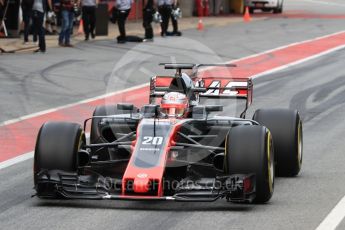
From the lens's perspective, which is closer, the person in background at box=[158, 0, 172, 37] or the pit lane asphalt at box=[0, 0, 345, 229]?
the pit lane asphalt at box=[0, 0, 345, 229]

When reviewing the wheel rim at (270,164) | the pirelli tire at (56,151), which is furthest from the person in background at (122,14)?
the wheel rim at (270,164)

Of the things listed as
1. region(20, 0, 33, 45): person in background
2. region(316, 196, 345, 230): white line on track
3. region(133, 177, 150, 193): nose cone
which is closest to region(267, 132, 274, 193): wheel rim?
region(316, 196, 345, 230): white line on track

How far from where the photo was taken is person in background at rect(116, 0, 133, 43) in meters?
31.6

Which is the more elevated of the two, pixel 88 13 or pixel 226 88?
pixel 226 88

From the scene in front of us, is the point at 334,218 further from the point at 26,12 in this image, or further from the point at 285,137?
the point at 26,12

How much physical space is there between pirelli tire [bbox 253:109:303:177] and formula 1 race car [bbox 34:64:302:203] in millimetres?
11

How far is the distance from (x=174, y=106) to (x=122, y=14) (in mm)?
20701

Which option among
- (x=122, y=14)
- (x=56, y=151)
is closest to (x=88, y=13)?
(x=122, y=14)

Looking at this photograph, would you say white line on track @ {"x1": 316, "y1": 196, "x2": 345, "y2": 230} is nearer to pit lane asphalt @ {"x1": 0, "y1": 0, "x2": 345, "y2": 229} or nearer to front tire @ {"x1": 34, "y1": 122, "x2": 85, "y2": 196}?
pit lane asphalt @ {"x1": 0, "y1": 0, "x2": 345, "y2": 229}

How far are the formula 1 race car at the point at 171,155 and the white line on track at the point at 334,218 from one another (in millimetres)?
658

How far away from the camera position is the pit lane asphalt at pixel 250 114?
31.9ft

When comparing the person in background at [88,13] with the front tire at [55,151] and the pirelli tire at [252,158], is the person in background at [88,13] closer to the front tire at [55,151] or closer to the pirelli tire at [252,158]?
the front tire at [55,151]

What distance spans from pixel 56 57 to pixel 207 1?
21.7 meters

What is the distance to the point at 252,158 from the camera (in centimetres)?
1020
